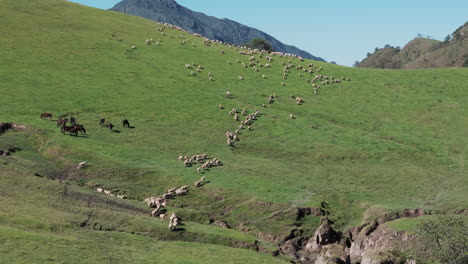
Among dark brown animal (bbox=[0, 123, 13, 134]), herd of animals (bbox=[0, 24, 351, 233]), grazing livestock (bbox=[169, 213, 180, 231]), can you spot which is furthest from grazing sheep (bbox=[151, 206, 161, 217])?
dark brown animal (bbox=[0, 123, 13, 134])

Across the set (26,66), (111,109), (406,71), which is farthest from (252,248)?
(406,71)

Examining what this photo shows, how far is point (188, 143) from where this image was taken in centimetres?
5831

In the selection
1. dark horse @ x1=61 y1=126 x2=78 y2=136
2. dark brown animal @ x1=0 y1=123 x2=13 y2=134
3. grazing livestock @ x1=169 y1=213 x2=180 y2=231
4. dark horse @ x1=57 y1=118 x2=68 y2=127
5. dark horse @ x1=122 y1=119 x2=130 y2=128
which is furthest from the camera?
dark horse @ x1=122 y1=119 x2=130 y2=128

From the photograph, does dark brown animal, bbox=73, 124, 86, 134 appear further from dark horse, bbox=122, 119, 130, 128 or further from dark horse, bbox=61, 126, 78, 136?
dark horse, bbox=122, 119, 130, 128

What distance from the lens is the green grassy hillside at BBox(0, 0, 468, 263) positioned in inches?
1325

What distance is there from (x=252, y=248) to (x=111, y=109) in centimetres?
3826

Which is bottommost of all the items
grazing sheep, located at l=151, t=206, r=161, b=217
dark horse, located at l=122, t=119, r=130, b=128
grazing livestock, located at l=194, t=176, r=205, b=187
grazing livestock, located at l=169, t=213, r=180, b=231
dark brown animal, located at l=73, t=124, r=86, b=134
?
grazing sheep, located at l=151, t=206, r=161, b=217

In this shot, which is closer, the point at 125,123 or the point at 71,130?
the point at 71,130

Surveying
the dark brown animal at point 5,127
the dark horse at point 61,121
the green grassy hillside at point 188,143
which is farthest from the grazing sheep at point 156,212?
the dark brown animal at point 5,127

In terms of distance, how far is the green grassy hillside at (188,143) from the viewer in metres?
33.7

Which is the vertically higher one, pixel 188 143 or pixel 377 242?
pixel 188 143

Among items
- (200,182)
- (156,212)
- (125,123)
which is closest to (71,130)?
(125,123)

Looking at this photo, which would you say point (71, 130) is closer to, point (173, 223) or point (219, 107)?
point (219, 107)

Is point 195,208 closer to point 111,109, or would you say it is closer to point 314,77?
point 111,109
